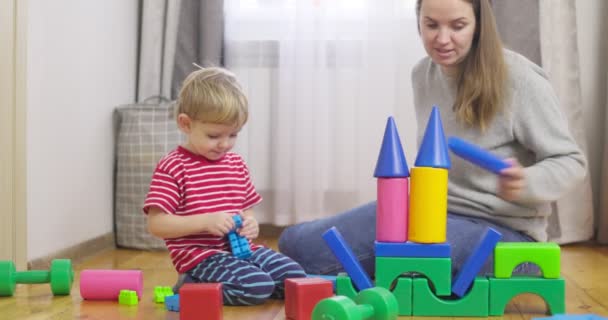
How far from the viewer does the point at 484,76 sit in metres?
1.68

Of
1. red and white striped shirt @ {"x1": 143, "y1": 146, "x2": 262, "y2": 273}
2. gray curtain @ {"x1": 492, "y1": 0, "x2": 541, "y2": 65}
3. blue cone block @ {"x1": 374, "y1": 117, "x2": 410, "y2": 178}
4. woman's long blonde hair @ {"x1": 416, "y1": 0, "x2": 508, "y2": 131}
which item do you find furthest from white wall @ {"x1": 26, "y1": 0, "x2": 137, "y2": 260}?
gray curtain @ {"x1": 492, "y1": 0, "x2": 541, "y2": 65}

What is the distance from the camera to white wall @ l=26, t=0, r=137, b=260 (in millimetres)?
1985

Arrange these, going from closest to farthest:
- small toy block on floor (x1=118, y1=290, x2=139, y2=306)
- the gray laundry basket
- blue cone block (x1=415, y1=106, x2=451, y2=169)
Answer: blue cone block (x1=415, y1=106, x2=451, y2=169)
small toy block on floor (x1=118, y1=290, x2=139, y2=306)
the gray laundry basket

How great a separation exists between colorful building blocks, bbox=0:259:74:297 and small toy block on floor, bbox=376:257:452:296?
25.1 inches

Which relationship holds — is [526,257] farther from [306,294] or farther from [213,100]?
[213,100]

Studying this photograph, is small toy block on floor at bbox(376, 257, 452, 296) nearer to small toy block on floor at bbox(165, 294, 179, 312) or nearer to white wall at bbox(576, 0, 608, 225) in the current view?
small toy block on floor at bbox(165, 294, 179, 312)

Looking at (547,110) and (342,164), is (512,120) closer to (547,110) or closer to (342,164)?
(547,110)

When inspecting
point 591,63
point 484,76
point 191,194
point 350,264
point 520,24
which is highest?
point 520,24

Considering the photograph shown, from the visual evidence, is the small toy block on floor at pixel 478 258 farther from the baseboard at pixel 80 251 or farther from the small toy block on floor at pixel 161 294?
the baseboard at pixel 80 251

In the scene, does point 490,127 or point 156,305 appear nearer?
point 156,305

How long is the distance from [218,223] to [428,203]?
430mm

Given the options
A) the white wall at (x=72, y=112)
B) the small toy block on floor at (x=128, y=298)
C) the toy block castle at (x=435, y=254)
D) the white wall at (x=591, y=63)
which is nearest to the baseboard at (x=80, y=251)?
the white wall at (x=72, y=112)

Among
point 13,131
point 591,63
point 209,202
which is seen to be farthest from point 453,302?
point 591,63

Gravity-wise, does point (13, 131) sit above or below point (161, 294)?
above
